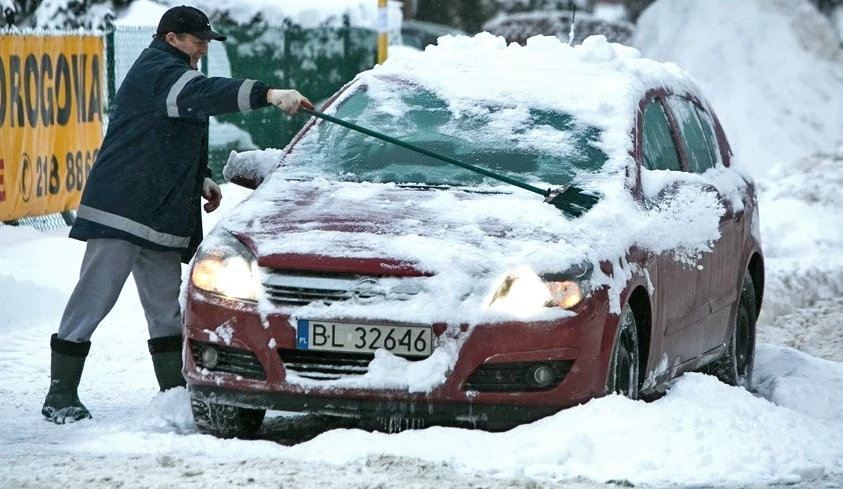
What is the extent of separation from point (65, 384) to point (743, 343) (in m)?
3.45

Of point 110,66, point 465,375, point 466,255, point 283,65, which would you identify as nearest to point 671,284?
point 466,255

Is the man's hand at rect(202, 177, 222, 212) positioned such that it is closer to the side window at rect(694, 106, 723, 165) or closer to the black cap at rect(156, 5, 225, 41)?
the black cap at rect(156, 5, 225, 41)

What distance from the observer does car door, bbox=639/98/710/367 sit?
7.21m

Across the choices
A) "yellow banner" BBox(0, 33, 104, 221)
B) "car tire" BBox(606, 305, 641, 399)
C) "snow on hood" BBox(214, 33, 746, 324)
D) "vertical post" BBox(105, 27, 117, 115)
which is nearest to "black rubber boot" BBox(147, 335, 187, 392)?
"snow on hood" BBox(214, 33, 746, 324)

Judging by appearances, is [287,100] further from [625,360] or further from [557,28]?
[557,28]

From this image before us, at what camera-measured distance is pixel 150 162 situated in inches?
290

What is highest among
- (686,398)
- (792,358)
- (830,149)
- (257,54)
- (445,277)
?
(445,277)

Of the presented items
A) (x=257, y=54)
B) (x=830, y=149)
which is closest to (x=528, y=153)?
(x=257, y=54)

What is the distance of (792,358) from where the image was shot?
9.38m

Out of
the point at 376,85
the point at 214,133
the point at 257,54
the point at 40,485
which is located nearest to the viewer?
the point at 40,485

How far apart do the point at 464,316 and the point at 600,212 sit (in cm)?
86

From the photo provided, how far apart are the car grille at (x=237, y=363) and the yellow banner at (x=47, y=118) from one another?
19.9 feet

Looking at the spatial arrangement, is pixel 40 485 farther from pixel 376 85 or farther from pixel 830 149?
pixel 830 149

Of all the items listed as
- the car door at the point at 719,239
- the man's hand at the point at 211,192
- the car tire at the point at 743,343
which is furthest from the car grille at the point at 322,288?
the car tire at the point at 743,343
